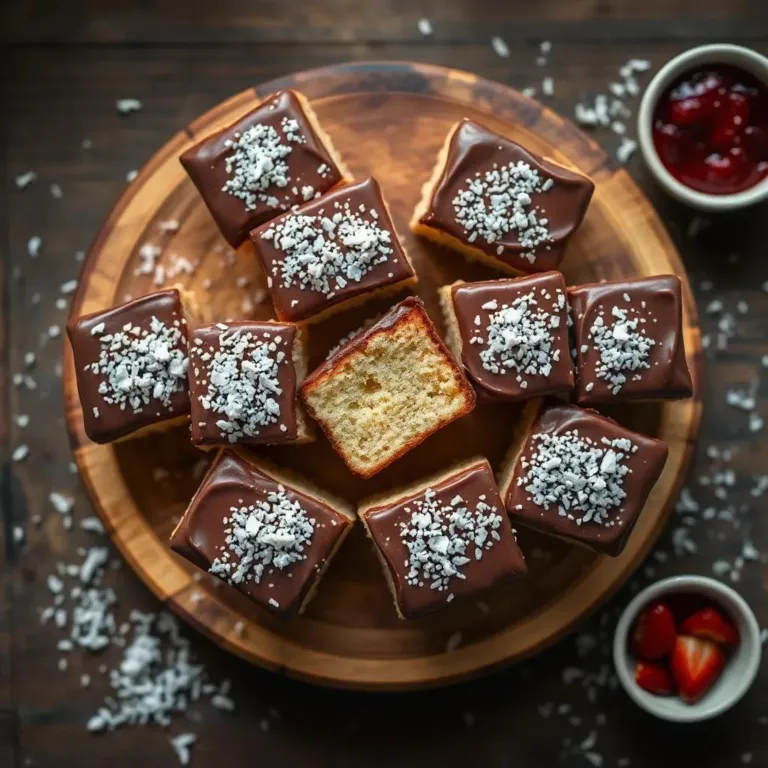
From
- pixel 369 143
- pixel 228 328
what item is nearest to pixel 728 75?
pixel 369 143

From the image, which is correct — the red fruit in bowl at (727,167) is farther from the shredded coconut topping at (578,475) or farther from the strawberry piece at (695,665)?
the strawberry piece at (695,665)

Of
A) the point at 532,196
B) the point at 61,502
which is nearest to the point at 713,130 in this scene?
the point at 532,196

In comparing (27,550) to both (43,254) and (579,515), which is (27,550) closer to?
(43,254)

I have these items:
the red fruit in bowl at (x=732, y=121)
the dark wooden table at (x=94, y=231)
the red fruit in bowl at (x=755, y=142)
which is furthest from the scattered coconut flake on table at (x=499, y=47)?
the red fruit in bowl at (x=755, y=142)

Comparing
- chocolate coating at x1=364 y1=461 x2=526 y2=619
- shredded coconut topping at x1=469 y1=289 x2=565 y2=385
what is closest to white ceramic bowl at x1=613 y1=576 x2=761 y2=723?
chocolate coating at x1=364 y1=461 x2=526 y2=619

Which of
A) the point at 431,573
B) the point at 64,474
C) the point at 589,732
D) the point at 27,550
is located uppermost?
the point at 64,474

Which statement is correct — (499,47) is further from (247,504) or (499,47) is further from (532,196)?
(247,504)
